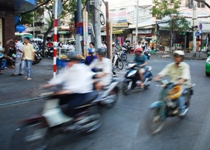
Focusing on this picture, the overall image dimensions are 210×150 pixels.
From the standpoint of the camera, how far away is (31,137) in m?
4.32

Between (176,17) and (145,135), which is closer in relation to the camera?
(145,135)

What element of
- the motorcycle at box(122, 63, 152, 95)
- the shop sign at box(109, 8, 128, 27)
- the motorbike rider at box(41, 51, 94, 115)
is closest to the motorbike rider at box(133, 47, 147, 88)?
the motorcycle at box(122, 63, 152, 95)

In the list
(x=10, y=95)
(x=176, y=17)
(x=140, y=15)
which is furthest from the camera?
(x=140, y=15)

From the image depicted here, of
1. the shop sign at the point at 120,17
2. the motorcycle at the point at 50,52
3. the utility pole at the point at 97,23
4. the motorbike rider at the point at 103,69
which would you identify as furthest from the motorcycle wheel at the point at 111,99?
the shop sign at the point at 120,17

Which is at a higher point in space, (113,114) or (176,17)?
(176,17)

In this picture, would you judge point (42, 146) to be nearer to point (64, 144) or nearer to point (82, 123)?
point (64, 144)

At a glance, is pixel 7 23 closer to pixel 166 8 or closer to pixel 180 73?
pixel 180 73

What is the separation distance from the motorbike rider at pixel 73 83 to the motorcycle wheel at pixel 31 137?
62 centimetres

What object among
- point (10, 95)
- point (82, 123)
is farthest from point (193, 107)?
point (10, 95)

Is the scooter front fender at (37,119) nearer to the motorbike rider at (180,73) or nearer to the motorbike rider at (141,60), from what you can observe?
the motorbike rider at (180,73)

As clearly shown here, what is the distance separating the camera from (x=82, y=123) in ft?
16.5

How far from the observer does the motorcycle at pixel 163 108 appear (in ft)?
17.4

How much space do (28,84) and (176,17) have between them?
23033 millimetres

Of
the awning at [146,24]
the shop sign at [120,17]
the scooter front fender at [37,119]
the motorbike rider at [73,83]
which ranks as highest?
the shop sign at [120,17]
